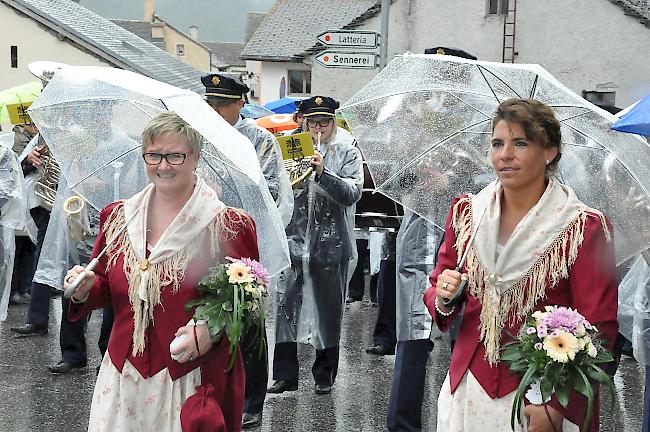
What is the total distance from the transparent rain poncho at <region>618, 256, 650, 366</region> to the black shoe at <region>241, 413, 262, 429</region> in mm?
2243

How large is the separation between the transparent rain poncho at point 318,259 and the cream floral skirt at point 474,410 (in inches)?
144

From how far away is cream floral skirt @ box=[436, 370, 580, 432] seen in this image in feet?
11.7

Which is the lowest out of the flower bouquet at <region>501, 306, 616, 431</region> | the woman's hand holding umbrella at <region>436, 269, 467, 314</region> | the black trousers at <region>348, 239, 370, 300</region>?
the black trousers at <region>348, 239, 370, 300</region>

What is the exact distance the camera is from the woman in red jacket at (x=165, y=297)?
3.85 meters

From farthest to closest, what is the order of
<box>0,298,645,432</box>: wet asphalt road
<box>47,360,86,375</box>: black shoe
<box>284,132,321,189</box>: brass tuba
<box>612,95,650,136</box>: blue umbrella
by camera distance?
1. <box>47,360,86,375</box>: black shoe
2. <box>284,132,321,189</box>: brass tuba
3. <box>0,298,645,432</box>: wet asphalt road
4. <box>612,95,650,136</box>: blue umbrella

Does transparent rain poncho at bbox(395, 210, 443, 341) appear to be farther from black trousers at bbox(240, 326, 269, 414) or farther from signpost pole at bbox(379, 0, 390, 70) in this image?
signpost pole at bbox(379, 0, 390, 70)

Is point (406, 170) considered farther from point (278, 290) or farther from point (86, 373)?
point (86, 373)

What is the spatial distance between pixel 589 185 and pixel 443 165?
79cm

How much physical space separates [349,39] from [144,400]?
844cm

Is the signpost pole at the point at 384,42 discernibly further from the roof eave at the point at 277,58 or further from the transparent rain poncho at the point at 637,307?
the roof eave at the point at 277,58

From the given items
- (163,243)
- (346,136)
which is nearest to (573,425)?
(163,243)

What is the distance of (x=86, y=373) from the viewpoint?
7785 mm

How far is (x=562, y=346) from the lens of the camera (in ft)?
10.7

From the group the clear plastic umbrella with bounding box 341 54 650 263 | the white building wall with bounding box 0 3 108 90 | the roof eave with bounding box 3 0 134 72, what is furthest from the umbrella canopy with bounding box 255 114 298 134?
the white building wall with bounding box 0 3 108 90
